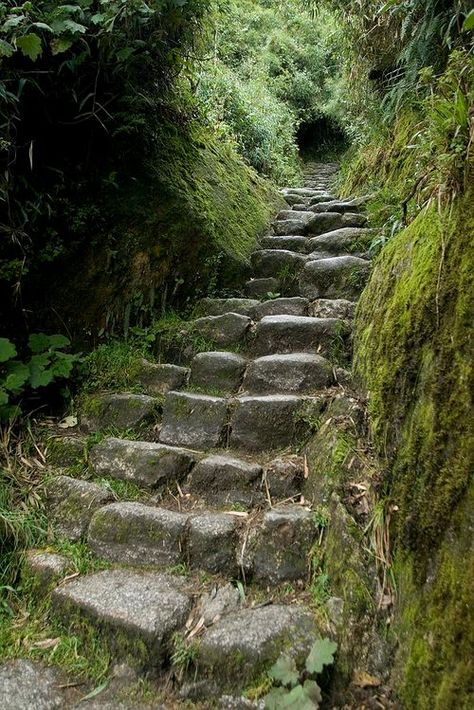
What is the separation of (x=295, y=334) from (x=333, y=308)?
41 cm

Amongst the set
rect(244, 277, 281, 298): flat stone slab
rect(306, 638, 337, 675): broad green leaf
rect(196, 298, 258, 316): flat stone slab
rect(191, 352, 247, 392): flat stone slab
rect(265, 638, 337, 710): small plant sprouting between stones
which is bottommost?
rect(265, 638, 337, 710): small plant sprouting between stones

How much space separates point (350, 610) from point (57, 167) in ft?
10.6

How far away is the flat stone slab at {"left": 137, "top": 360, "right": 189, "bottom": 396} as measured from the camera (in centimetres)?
314

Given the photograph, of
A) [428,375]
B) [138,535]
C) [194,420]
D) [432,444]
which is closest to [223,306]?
[194,420]

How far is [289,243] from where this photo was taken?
4.76 metres

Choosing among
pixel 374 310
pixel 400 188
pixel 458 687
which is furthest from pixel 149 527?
pixel 400 188

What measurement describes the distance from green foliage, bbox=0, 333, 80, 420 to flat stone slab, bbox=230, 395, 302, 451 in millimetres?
1114

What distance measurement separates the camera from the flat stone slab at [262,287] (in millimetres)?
4129

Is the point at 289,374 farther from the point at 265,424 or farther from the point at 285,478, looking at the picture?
the point at 285,478

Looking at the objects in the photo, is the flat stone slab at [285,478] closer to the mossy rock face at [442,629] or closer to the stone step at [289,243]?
the mossy rock face at [442,629]

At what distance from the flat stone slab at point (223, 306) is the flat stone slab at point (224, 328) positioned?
0.20 metres

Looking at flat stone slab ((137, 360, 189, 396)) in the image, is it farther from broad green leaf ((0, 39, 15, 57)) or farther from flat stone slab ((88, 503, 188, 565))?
broad green leaf ((0, 39, 15, 57))

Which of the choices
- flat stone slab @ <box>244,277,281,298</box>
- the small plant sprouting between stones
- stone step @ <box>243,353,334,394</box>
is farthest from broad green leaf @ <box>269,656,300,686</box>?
flat stone slab @ <box>244,277,281,298</box>

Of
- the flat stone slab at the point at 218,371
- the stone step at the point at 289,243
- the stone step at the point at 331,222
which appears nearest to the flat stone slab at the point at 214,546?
the flat stone slab at the point at 218,371
